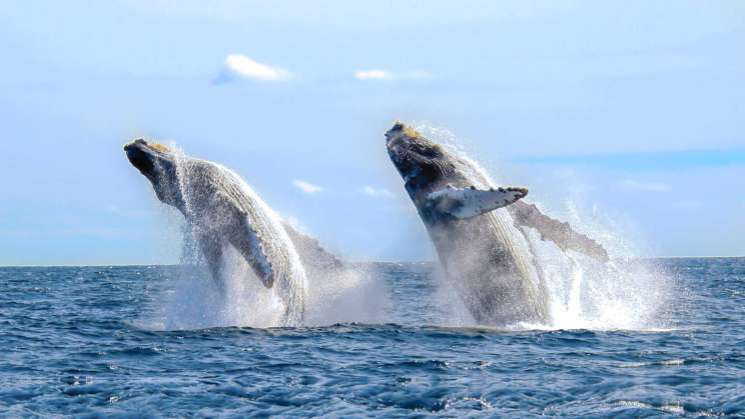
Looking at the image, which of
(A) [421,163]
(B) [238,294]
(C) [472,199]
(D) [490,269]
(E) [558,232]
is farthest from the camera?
(B) [238,294]

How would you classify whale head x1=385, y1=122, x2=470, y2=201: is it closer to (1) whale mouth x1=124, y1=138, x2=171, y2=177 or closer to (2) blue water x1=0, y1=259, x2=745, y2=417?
(2) blue water x1=0, y1=259, x2=745, y2=417

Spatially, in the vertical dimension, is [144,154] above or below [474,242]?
above

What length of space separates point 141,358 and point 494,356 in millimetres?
5870

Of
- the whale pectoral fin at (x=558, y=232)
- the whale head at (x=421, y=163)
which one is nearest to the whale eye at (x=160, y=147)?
the whale head at (x=421, y=163)

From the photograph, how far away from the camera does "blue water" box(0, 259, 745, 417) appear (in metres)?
11.0

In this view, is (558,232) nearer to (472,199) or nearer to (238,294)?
(472,199)

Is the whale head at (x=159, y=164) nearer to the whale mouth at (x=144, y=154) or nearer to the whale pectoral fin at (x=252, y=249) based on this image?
the whale mouth at (x=144, y=154)

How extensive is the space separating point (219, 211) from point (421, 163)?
424cm

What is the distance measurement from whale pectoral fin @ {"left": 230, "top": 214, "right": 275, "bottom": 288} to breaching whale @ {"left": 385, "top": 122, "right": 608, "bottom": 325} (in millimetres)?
3259

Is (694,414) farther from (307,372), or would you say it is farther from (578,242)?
(578,242)

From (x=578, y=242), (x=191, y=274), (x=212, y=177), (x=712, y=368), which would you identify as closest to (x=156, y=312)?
(x=191, y=274)

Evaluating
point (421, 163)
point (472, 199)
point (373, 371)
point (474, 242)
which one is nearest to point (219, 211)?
point (421, 163)

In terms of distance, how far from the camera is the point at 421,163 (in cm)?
1761

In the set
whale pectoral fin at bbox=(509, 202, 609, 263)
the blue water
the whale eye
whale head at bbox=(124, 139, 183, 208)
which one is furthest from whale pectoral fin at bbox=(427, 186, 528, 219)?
the whale eye
